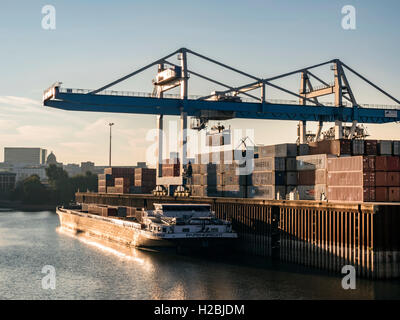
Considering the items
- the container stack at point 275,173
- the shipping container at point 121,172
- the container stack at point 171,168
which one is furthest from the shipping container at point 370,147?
the shipping container at point 121,172

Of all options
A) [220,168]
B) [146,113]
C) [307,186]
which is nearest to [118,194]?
[146,113]

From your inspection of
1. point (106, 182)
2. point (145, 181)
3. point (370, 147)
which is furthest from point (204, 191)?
point (106, 182)

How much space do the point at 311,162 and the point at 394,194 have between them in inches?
429

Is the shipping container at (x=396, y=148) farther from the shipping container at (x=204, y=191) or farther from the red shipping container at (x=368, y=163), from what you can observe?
the shipping container at (x=204, y=191)

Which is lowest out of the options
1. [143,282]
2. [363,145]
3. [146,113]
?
[143,282]

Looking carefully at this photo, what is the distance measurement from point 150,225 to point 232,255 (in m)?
10.3

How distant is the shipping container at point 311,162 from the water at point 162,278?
1193 centimetres

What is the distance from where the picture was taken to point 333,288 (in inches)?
1674

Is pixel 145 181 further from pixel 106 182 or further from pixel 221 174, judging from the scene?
pixel 221 174

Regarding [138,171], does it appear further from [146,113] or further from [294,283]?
[294,283]

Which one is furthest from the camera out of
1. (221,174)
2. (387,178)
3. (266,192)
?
(221,174)

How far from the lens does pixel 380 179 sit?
51.1m

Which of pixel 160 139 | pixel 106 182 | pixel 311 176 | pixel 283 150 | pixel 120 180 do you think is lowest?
pixel 106 182

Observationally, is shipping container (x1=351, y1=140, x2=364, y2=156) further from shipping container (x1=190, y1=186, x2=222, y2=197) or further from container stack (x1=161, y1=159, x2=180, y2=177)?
container stack (x1=161, y1=159, x2=180, y2=177)
